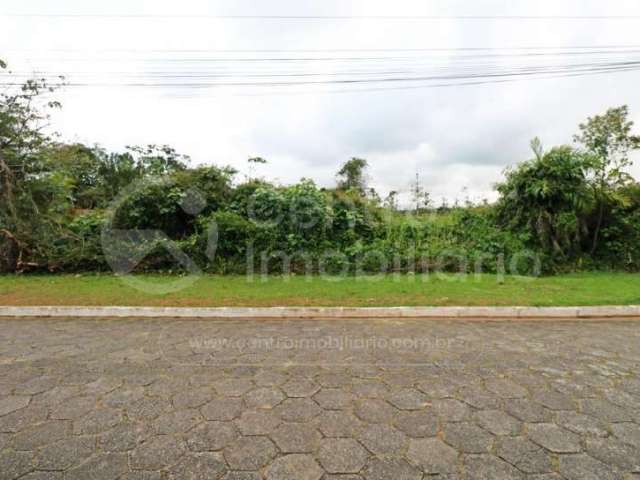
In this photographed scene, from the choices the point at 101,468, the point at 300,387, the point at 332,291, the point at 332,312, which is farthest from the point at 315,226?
the point at 101,468

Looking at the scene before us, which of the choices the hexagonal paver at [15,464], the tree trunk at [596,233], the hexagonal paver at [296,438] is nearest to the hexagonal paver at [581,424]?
the hexagonal paver at [296,438]

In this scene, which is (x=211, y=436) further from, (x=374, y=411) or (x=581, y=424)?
(x=581, y=424)

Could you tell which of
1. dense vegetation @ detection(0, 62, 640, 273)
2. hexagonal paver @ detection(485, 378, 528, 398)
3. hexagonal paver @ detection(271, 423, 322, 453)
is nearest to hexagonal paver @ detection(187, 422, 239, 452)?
hexagonal paver @ detection(271, 423, 322, 453)

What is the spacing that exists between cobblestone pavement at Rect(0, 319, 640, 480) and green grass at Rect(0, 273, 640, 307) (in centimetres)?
136

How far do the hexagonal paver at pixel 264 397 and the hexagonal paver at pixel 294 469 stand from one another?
0.60m

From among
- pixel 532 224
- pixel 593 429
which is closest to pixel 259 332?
pixel 593 429

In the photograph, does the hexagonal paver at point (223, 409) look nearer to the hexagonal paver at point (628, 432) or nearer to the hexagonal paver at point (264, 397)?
the hexagonal paver at point (264, 397)

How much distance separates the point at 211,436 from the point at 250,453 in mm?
331

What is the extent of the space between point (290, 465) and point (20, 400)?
2.35 meters

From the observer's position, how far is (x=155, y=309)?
503cm

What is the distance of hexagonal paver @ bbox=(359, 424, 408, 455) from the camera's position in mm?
1934

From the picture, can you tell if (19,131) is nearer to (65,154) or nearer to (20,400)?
(65,154)

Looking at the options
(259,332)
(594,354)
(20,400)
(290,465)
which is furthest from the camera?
(259,332)

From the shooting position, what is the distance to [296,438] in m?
2.05
